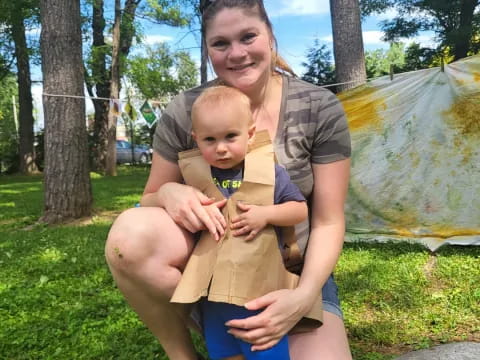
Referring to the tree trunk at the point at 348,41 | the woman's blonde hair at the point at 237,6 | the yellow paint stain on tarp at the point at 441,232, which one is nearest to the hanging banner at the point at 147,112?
the tree trunk at the point at 348,41

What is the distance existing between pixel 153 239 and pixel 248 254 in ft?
0.98

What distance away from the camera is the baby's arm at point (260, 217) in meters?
1.35

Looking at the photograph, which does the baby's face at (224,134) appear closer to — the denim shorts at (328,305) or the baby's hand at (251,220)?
the baby's hand at (251,220)

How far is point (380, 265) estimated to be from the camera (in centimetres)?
323

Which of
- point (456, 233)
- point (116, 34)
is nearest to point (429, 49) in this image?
point (116, 34)

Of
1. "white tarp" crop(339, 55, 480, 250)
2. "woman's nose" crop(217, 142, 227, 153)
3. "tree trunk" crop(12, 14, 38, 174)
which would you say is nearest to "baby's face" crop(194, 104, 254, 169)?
"woman's nose" crop(217, 142, 227, 153)

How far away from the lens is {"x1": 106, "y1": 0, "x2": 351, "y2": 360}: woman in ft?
4.64

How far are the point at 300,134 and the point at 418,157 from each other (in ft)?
8.31

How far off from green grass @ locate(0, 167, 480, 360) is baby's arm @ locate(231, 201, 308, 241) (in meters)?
1.04

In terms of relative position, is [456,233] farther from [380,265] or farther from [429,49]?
[429,49]

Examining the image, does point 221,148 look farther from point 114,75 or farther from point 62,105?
point 114,75

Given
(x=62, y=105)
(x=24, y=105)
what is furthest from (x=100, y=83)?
(x=62, y=105)

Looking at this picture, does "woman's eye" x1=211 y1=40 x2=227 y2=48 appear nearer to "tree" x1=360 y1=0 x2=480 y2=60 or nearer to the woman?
the woman

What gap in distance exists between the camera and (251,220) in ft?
4.43
